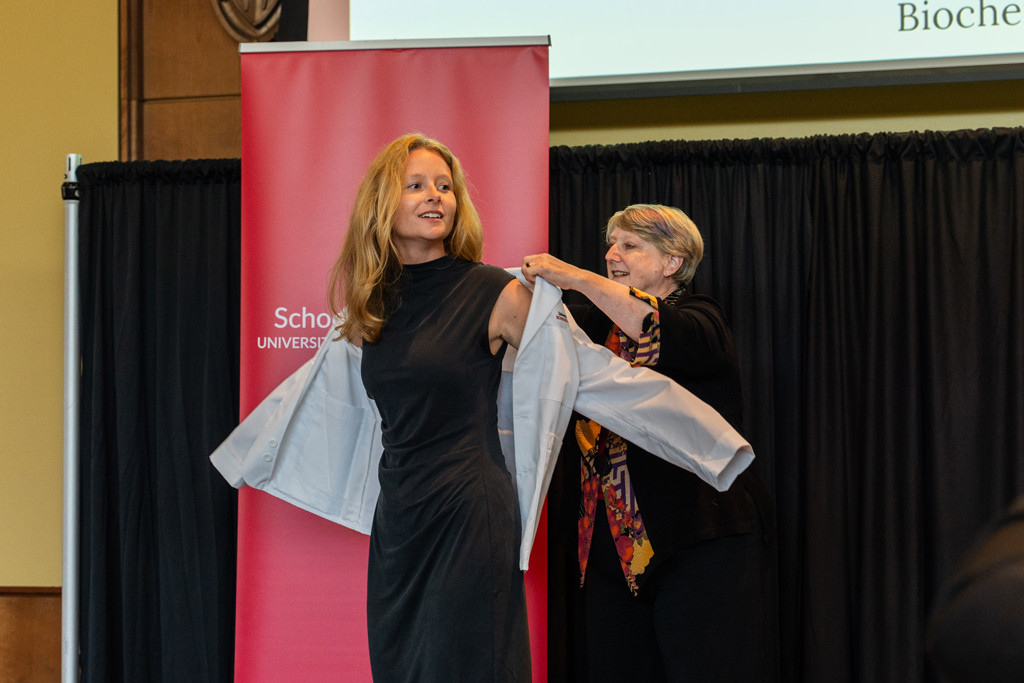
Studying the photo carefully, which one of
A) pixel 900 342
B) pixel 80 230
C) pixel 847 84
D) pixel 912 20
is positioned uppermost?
pixel 912 20

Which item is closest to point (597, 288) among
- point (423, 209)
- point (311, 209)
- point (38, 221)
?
point (423, 209)

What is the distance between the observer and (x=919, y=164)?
8.68 feet

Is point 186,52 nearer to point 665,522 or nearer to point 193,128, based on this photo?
point 193,128

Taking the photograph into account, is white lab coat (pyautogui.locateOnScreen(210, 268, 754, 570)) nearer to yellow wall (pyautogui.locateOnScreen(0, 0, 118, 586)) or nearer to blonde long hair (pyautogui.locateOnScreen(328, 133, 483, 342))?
blonde long hair (pyautogui.locateOnScreen(328, 133, 483, 342))

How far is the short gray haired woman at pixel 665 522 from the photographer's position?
69.9 inches

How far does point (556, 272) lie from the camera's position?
173cm

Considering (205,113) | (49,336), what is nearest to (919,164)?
(205,113)

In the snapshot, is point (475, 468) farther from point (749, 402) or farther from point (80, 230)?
point (80, 230)

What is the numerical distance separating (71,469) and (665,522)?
2.21m

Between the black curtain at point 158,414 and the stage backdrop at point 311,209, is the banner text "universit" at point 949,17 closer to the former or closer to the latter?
the stage backdrop at point 311,209

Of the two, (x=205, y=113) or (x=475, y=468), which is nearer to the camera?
(x=475, y=468)

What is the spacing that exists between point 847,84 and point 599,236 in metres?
1.00

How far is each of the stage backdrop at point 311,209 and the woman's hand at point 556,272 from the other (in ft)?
2.08

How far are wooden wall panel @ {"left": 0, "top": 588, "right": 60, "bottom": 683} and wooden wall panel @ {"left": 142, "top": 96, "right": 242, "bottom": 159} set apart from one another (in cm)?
190
